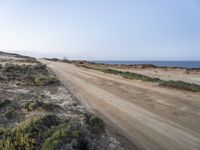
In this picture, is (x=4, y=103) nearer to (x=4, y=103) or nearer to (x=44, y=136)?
(x=4, y=103)

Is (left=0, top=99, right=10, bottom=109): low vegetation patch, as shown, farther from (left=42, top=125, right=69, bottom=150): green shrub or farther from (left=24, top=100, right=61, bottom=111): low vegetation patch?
(left=42, top=125, right=69, bottom=150): green shrub

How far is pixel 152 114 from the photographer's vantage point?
1535cm

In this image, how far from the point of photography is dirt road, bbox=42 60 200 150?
11219 mm

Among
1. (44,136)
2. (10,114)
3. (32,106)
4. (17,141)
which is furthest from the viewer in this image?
(32,106)

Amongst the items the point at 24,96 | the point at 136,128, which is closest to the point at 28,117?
the point at 136,128

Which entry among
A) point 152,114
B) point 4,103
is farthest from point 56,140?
point 152,114

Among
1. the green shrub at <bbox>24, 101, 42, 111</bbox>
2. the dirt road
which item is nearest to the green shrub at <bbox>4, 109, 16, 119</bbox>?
the green shrub at <bbox>24, 101, 42, 111</bbox>

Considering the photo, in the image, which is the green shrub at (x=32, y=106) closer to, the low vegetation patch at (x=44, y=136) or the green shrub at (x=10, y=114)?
the green shrub at (x=10, y=114)

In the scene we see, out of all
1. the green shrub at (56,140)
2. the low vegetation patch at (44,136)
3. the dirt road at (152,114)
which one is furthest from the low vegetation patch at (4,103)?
the green shrub at (56,140)

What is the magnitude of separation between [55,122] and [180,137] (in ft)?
14.5

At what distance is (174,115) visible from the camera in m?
15.2

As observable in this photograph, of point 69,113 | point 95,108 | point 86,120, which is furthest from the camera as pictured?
point 95,108

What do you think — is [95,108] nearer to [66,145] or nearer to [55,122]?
[55,122]

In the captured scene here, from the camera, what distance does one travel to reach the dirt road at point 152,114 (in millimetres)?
11219
